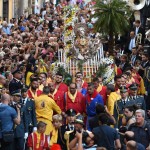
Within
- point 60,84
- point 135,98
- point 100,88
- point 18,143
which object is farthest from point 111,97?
point 18,143

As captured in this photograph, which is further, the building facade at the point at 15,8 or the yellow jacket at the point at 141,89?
the building facade at the point at 15,8

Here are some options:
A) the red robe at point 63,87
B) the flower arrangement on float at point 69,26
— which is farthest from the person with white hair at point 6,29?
the red robe at point 63,87

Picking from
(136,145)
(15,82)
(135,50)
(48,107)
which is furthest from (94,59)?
(136,145)

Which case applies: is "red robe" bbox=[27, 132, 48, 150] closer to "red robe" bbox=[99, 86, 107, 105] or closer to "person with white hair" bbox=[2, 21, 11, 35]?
"red robe" bbox=[99, 86, 107, 105]

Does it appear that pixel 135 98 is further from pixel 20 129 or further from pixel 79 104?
pixel 20 129

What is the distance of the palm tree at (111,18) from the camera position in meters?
31.1

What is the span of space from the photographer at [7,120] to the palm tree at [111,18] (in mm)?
11077

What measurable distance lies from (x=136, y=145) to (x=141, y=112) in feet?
7.06

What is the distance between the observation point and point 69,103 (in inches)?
900

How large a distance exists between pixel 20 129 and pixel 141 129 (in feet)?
11.8

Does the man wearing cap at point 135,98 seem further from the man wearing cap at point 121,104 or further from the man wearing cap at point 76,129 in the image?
the man wearing cap at point 76,129

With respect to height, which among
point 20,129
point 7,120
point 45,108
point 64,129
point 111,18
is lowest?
point 20,129

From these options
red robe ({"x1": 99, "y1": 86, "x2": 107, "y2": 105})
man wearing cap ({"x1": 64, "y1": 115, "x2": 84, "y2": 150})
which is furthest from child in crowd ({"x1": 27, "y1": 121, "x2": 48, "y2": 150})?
red robe ({"x1": 99, "y1": 86, "x2": 107, "y2": 105})

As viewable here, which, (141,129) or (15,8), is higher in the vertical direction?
(15,8)
